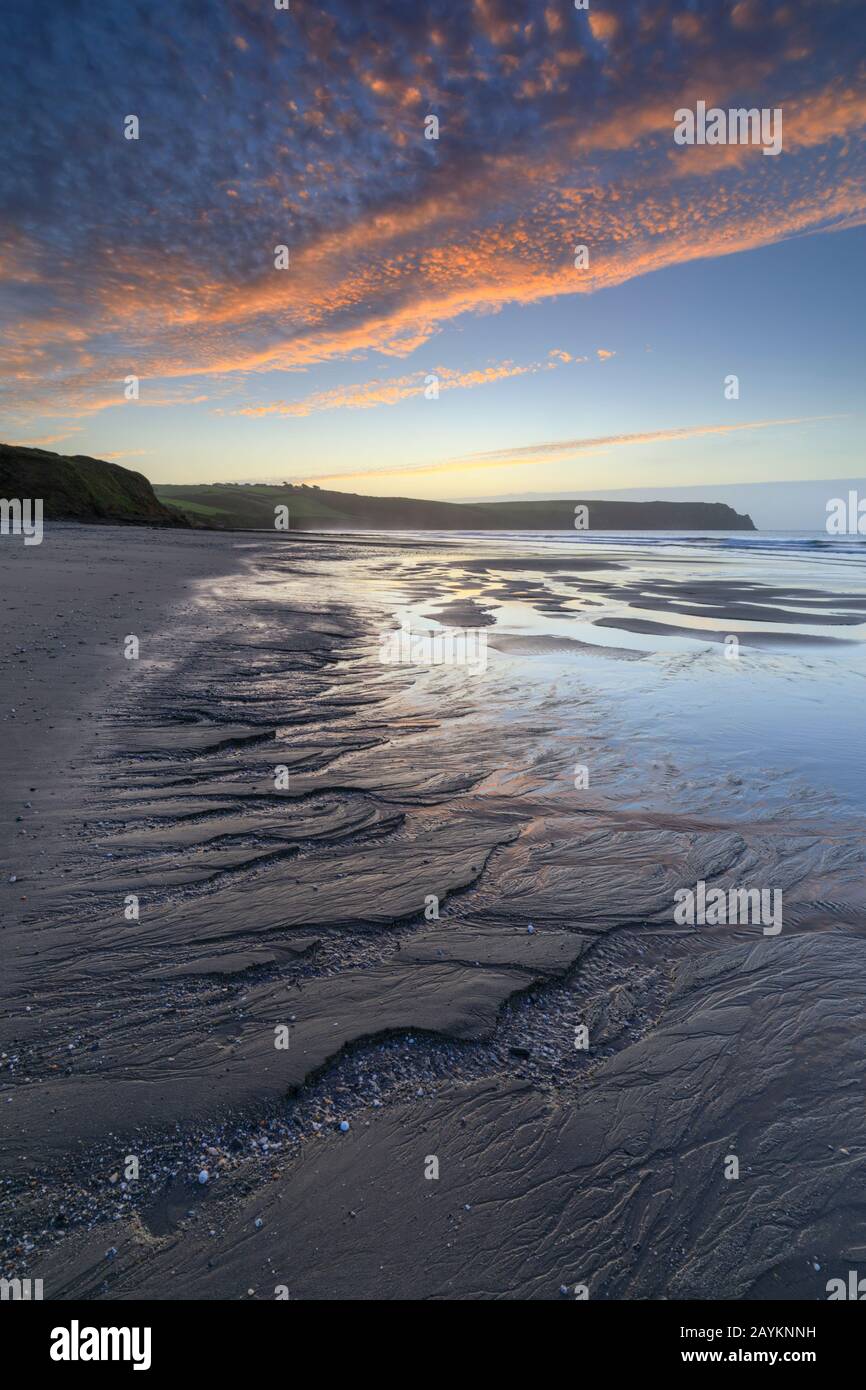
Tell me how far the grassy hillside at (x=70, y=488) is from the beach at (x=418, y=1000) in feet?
208

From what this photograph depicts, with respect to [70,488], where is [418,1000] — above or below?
below

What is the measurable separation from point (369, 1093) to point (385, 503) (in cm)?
17756

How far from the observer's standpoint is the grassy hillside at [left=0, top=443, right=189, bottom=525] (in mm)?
59969

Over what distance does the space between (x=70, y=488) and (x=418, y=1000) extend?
239 ft

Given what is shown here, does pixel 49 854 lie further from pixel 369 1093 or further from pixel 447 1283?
pixel 447 1283

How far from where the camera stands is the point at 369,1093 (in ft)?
9.73

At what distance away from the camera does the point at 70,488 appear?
62250 mm

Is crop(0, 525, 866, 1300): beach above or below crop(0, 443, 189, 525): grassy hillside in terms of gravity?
below

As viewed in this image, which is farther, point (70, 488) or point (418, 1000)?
point (70, 488)

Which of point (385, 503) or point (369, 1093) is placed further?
point (385, 503)

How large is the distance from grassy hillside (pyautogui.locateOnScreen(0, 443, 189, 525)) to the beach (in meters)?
63.5

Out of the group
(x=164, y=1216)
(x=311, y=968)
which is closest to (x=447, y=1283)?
(x=164, y=1216)

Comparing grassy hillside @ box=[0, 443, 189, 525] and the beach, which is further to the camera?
grassy hillside @ box=[0, 443, 189, 525]

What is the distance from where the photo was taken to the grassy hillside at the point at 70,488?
2361 inches
